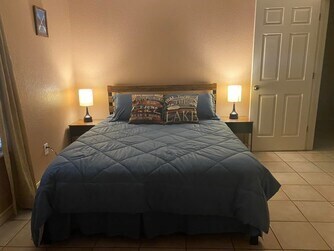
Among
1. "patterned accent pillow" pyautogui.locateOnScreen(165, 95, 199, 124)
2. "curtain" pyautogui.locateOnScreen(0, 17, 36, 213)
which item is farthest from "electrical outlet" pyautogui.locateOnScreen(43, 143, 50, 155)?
"patterned accent pillow" pyautogui.locateOnScreen(165, 95, 199, 124)

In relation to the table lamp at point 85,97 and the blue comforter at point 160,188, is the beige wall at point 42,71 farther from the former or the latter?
the blue comforter at point 160,188

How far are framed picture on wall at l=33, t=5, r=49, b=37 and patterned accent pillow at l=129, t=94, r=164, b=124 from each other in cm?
125

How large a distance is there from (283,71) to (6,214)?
358 cm

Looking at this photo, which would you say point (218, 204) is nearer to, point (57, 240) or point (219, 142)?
point (219, 142)

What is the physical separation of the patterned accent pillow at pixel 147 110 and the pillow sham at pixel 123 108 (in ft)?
0.31

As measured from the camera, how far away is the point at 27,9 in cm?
255

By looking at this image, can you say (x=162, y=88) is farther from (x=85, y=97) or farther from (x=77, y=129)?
(x=77, y=129)

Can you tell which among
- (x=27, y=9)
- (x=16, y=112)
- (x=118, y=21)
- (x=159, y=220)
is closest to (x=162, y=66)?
(x=118, y=21)

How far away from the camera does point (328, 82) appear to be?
535 cm

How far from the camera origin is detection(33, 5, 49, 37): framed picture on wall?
8.82ft

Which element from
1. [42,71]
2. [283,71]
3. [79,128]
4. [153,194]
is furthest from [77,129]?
[283,71]

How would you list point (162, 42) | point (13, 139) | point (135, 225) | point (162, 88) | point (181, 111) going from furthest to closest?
point (162, 88), point (162, 42), point (181, 111), point (13, 139), point (135, 225)

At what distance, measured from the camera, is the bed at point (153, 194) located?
175 centimetres

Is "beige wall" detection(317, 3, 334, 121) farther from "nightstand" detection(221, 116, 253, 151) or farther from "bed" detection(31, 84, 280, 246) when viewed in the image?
"bed" detection(31, 84, 280, 246)
